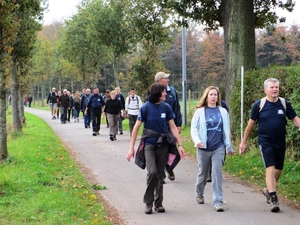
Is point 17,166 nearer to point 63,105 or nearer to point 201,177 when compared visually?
point 201,177

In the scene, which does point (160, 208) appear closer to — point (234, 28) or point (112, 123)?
point (234, 28)

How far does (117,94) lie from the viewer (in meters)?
18.0

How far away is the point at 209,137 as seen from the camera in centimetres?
729

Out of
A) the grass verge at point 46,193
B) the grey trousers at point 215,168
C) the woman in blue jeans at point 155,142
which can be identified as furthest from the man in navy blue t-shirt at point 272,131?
the grass verge at point 46,193

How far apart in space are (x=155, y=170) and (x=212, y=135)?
1.06m

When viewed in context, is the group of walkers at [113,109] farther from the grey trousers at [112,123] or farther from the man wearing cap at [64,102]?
the man wearing cap at [64,102]

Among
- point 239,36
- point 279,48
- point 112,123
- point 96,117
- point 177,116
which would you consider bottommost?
point 112,123

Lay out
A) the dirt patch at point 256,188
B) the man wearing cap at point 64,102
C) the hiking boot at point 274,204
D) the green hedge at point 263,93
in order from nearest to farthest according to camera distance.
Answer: the hiking boot at point 274,204, the dirt patch at point 256,188, the green hedge at point 263,93, the man wearing cap at point 64,102

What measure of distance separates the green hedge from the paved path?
1755mm

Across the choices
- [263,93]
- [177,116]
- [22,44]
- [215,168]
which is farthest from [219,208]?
[22,44]

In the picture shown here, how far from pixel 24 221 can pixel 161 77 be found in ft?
11.5

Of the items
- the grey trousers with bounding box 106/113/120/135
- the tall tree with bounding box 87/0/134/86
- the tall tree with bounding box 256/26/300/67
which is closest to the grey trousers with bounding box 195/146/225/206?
the grey trousers with bounding box 106/113/120/135

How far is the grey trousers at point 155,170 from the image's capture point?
7.03 metres

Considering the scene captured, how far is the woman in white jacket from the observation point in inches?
284
